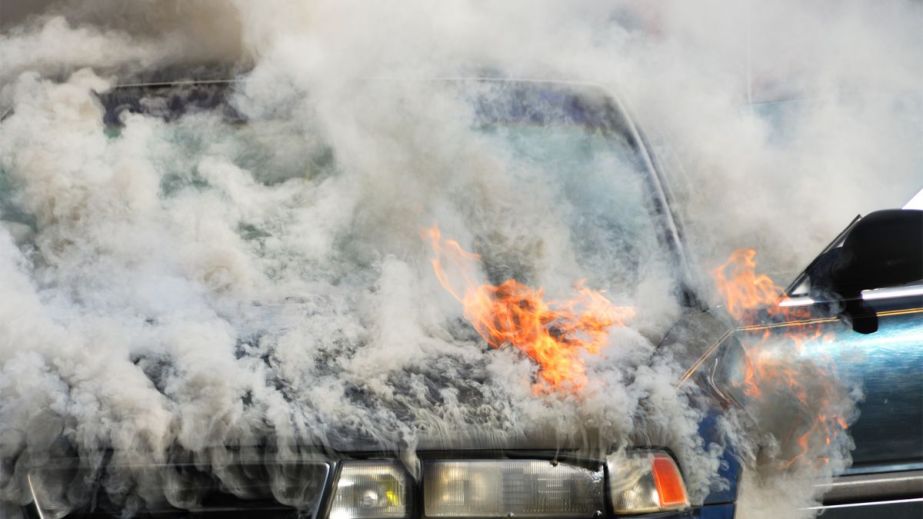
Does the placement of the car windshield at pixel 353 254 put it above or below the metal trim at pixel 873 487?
above

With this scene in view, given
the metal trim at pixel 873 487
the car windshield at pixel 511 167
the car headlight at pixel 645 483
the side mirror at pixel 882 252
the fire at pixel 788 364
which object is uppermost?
the car windshield at pixel 511 167

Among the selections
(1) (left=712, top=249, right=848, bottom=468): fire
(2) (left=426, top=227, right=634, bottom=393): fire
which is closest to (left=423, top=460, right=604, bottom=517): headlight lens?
(2) (left=426, top=227, right=634, bottom=393): fire

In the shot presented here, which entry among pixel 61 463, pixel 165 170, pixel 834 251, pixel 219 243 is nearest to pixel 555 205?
pixel 834 251

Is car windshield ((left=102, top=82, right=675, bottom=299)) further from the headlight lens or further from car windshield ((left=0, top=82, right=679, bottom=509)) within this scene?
the headlight lens

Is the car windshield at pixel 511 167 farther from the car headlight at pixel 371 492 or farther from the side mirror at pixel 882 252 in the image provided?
the car headlight at pixel 371 492

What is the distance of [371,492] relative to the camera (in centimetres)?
210

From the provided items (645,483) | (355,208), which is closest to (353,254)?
(355,208)

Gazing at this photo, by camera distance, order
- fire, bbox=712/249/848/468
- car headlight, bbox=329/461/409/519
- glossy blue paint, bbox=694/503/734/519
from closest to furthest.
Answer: car headlight, bbox=329/461/409/519
glossy blue paint, bbox=694/503/734/519
fire, bbox=712/249/848/468

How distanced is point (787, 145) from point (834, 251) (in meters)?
1.29

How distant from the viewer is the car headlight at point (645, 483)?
6.99 ft

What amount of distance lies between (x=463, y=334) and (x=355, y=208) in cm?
71

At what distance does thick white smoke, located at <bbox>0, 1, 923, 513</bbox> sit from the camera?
218 centimetres

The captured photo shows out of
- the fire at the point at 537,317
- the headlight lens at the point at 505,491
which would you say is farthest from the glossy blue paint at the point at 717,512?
the fire at the point at 537,317

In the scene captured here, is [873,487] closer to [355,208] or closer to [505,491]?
[505,491]
